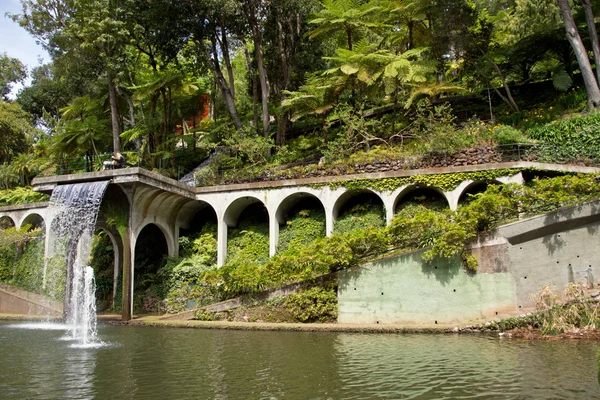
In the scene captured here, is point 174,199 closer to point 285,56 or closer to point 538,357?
point 285,56

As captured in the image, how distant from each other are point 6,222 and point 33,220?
6.65 ft

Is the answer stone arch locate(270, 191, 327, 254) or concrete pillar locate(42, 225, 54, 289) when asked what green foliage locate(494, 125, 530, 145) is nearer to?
stone arch locate(270, 191, 327, 254)

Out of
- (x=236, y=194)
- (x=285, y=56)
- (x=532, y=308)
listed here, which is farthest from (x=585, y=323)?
(x=285, y=56)

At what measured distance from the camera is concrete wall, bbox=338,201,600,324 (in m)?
15.2

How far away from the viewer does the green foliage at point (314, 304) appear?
54.3ft

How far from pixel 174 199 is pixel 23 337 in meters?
9.05

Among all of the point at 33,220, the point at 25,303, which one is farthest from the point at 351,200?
the point at 33,220

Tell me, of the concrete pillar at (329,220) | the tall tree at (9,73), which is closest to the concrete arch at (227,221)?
the concrete pillar at (329,220)

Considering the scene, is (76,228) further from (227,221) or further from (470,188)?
(470,188)

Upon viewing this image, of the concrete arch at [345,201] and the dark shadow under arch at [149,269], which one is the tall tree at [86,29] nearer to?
the dark shadow under arch at [149,269]

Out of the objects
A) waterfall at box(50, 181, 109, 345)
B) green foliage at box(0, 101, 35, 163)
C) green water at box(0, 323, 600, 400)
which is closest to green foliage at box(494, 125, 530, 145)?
green water at box(0, 323, 600, 400)

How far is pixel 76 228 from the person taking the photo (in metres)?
19.2

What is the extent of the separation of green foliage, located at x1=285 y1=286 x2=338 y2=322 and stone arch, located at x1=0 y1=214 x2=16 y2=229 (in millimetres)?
21524

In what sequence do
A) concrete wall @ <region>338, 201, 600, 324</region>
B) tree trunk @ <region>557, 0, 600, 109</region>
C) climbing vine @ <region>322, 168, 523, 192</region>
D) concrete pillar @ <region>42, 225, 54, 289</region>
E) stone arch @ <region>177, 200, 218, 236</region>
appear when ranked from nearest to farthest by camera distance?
1. concrete wall @ <region>338, 201, 600, 324</region>
2. climbing vine @ <region>322, 168, 523, 192</region>
3. concrete pillar @ <region>42, 225, 54, 289</region>
4. tree trunk @ <region>557, 0, 600, 109</region>
5. stone arch @ <region>177, 200, 218, 236</region>
